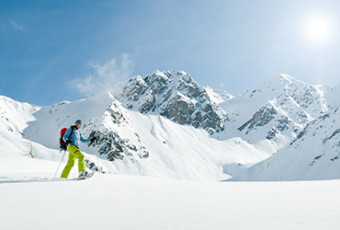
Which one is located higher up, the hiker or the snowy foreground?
the hiker

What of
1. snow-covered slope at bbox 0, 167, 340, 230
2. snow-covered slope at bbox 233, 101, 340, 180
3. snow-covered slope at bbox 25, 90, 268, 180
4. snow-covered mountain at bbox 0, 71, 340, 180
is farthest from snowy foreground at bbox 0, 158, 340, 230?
snow-covered slope at bbox 25, 90, 268, 180

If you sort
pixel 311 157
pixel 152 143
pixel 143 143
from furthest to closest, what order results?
pixel 152 143 → pixel 143 143 → pixel 311 157

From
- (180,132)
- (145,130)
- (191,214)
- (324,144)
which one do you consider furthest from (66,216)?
(180,132)

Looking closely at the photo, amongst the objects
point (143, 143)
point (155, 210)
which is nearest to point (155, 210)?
point (155, 210)

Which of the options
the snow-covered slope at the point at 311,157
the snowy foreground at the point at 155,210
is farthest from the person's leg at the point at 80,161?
the snow-covered slope at the point at 311,157

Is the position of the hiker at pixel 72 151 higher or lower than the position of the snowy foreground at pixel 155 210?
higher

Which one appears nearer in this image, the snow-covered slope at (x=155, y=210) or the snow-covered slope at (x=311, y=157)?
the snow-covered slope at (x=155, y=210)

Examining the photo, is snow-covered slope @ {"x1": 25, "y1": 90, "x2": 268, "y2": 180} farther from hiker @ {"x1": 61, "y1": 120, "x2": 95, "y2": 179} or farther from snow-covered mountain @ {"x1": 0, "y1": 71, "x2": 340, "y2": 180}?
hiker @ {"x1": 61, "y1": 120, "x2": 95, "y2": 179}

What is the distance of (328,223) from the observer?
123 inches

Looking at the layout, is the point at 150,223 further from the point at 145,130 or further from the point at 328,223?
the point at 145,130

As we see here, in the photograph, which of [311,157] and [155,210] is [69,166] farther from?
[311,157]

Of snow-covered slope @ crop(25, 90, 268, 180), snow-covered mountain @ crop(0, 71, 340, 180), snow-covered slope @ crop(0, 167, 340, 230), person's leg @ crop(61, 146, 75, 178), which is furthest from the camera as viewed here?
snow-covered slope @ crop(25, 90, 268, 180)

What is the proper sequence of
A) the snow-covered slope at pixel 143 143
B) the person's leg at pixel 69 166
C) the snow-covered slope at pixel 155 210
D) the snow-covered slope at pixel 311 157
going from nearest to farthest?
1. the snow-covered slope at pixel 155 210
2. the person's leg at pixel 69 166
3. the snow-covered slope at pixel 311 157
4. the snow-covered slope at pixel 143 143

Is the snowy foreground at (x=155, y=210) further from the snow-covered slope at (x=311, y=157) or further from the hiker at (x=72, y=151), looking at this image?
the snow-covered slope at (x=311, y=157)
